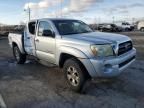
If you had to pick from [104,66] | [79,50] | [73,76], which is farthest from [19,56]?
[104,66]

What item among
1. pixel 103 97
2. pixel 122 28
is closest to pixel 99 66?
pixel 103 97

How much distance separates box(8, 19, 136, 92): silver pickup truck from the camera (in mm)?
5699

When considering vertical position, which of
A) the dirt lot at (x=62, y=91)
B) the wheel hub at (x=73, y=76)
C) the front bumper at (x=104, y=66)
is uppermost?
the front bumper at (x=104, y=66)

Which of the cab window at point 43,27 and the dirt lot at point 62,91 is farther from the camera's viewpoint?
the cab window at point 43,27

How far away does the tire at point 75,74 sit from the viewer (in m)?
5.93

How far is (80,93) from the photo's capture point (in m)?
6.04

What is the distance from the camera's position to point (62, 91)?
626 centimetres

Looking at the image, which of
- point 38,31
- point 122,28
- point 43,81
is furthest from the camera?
point 122,28

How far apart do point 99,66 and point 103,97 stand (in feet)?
2.44

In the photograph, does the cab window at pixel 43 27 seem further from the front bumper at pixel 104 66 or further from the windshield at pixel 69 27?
the front bumper at pixel 104 66

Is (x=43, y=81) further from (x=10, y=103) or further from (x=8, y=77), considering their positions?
(x=10, y=103)

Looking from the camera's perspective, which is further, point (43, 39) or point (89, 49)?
point (43, 39)

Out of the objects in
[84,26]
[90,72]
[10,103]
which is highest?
[84,26]

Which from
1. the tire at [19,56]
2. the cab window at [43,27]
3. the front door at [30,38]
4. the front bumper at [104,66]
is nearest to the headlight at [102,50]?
the front bumper at [104,66]
